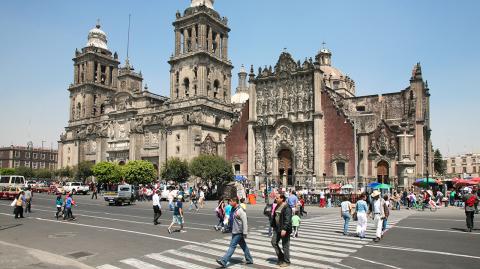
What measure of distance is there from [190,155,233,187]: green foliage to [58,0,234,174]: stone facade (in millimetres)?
9704

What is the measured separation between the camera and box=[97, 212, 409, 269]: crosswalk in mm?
11234

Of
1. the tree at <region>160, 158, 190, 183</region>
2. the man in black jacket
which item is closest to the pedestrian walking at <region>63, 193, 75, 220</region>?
the man in black jacket

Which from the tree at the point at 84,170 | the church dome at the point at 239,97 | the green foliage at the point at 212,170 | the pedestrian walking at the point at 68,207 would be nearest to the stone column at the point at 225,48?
the church dome at the point at 239,97

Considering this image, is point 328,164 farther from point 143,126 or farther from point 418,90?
point 143,126

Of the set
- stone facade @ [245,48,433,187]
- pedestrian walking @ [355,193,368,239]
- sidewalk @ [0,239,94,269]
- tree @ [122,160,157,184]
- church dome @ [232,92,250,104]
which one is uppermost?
church dome @ [232,92,250,104]

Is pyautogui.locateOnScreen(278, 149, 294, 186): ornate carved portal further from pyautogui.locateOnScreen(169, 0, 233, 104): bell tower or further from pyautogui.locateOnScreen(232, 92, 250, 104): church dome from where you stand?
pyautogui.locateOnScreen(232, 92, 250, 104): church dome

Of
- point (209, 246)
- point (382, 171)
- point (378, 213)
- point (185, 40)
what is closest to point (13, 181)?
point (185, 40)

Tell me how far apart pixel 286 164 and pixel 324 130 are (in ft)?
22.0

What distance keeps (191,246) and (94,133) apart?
70.8m

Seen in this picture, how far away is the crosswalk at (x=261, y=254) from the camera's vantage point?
36.9 ft

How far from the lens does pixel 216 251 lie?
13.3 meters

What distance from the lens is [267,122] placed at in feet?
178

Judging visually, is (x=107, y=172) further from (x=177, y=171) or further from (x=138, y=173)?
(x=177, y=171)

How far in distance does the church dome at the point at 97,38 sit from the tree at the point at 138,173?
42.8 meters
